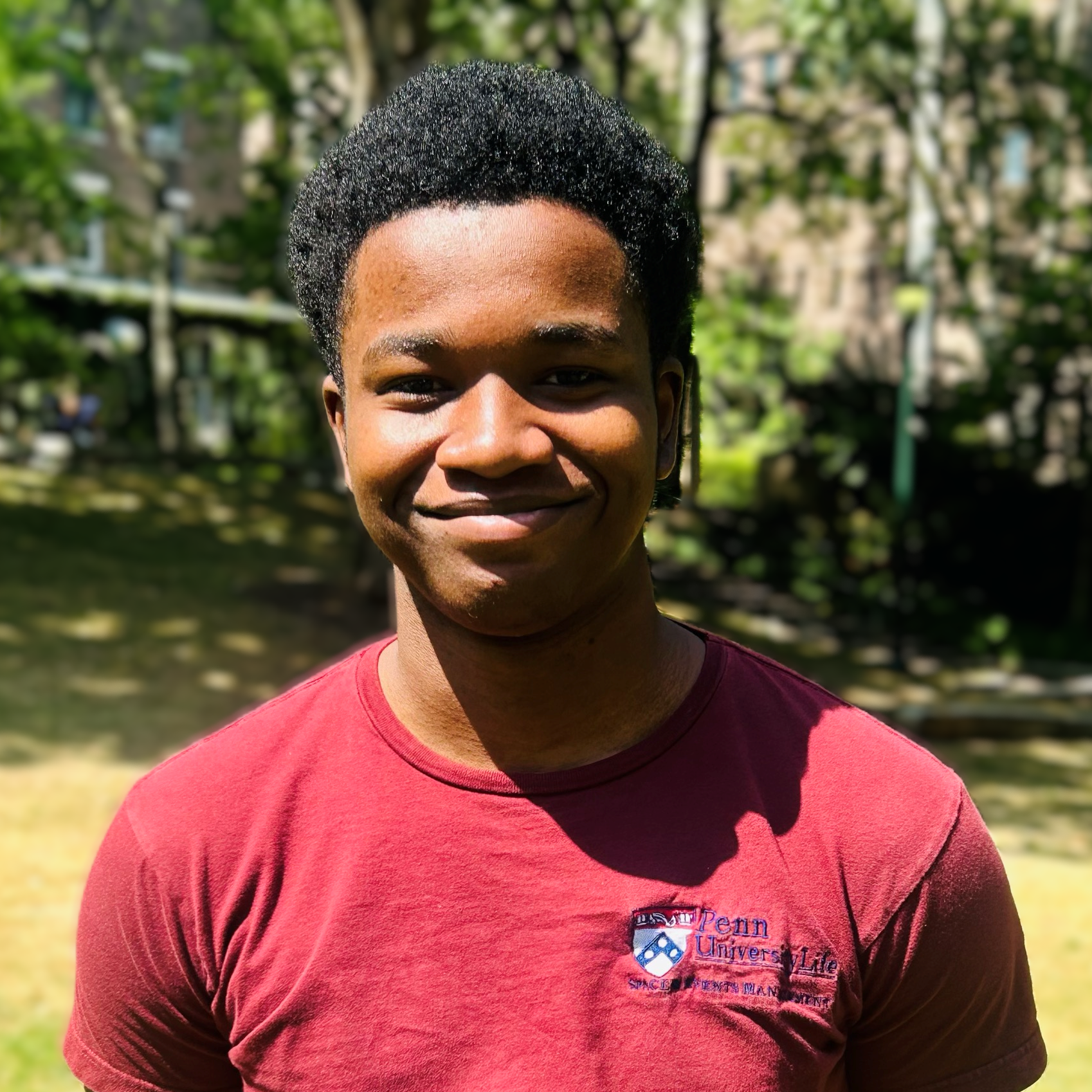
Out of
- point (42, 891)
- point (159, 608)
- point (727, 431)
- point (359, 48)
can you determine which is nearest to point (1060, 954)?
point (42, 891)

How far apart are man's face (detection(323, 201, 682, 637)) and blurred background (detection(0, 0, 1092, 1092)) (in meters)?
6.56

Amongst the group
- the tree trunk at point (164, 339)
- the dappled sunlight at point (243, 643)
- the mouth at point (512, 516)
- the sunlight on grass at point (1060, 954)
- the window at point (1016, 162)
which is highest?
the window at point (1016, 162)

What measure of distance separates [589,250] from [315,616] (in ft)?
35.8

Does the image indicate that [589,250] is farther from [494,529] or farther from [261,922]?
[261,922]

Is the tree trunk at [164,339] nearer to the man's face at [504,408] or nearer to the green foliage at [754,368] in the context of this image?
the green foliage at [754,368]

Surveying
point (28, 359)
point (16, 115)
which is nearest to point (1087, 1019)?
point (16, 115)

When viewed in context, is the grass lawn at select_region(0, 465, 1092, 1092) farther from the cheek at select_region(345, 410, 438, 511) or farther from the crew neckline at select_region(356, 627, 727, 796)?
the cheek at select_region(345, 410, 438, 511)

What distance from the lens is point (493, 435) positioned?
1.53 metres

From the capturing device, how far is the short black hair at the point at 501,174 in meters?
1.58

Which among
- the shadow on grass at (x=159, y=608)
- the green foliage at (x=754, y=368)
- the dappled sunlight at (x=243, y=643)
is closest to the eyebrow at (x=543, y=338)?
the shadow on grass at (x=159, y=608)

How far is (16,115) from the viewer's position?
55.4ft

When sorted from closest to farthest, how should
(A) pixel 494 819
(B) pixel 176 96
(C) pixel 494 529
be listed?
(C) pixel 494 529 < (A) pixel 494 819 < (B) pixel 176 96

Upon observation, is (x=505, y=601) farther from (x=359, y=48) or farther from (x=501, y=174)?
(x=359, y=48)

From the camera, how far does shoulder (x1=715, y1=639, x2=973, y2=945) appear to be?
160 centimetres
